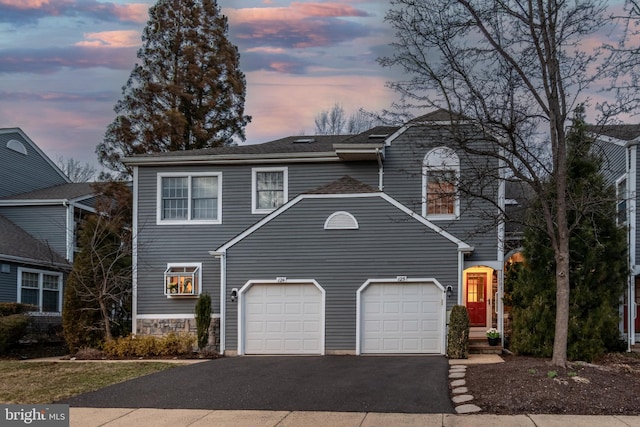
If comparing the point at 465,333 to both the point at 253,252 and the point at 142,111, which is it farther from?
the point at 142,111

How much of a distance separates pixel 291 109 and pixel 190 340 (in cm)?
980

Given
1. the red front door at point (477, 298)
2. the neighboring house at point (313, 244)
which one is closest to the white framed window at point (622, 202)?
the neighboring house at point (313, 244)

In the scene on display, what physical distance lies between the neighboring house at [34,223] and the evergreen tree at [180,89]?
2844 millimetres

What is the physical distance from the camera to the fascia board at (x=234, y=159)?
17578 millimetres

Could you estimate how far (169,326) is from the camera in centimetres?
1755

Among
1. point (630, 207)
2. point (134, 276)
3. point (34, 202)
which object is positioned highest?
point (34, 202)

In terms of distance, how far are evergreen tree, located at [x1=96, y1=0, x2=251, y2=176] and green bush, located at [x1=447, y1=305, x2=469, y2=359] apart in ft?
53.6

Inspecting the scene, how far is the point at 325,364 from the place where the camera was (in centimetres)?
1375

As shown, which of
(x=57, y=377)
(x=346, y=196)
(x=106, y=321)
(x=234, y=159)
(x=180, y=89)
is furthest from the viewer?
(x=180, y=89)

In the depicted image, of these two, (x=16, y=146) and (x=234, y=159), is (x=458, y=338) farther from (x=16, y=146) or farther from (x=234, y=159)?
(x=16, y=146)

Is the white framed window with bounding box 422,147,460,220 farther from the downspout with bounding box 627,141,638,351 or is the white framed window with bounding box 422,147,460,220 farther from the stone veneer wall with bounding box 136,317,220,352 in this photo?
the stone veneer wall with bounding box 136,317,220,352

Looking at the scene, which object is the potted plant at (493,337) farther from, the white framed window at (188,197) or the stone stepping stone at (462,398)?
the white framed window at (188,197)

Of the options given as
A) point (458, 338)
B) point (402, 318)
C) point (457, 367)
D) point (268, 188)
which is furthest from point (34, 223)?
point (457, 367)

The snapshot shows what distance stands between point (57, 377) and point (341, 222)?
25.1 feet
